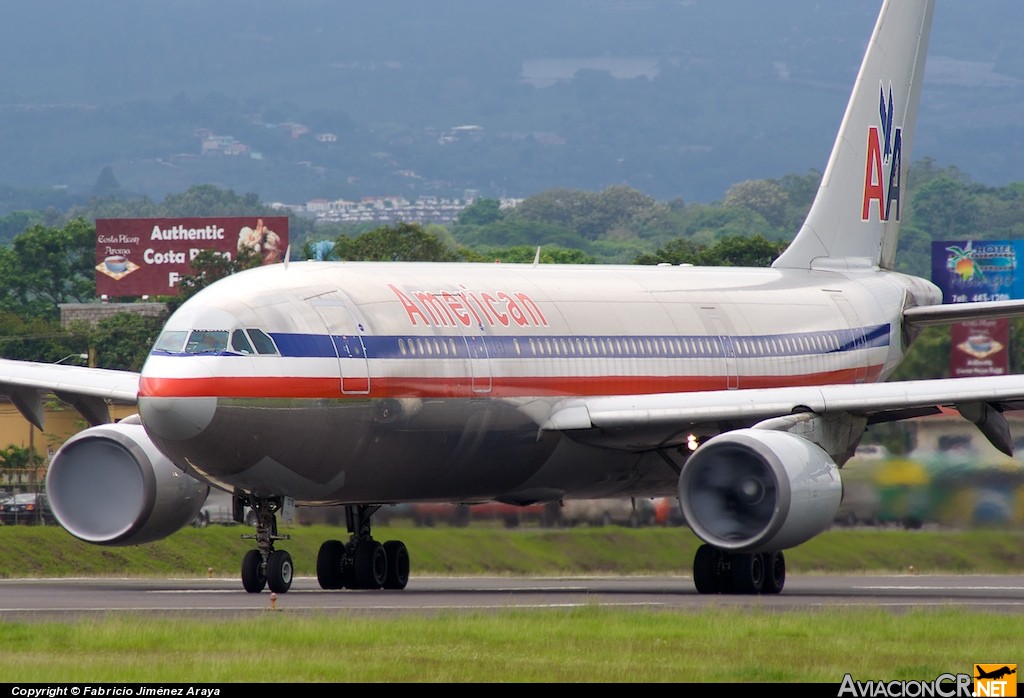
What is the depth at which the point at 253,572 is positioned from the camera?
26031 mm

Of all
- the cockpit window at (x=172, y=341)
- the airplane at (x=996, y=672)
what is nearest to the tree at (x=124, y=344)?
the cockpit window at (x=172, y=341)

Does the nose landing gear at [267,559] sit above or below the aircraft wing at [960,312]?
below

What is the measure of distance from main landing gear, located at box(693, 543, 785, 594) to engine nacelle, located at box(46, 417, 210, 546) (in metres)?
7.27

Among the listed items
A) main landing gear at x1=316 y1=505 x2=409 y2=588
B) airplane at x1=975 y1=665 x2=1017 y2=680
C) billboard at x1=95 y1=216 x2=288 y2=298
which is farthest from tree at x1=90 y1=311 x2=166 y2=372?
airplane at x1=975 y1=665 x2=1017 y2=680

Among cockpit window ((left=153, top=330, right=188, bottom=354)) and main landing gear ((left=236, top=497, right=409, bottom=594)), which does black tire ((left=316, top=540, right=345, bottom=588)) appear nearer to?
main landing gear ((left=236, top=497, right=409, bottom=594))

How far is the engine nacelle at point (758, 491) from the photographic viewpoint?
82.7 feet

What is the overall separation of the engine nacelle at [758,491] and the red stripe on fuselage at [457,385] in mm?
3137

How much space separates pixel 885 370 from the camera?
3600 cm

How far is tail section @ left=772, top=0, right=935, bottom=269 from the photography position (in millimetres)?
37281

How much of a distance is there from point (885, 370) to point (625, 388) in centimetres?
775

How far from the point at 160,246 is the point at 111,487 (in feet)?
286

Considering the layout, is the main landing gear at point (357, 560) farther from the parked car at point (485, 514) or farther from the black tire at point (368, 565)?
the parked car at point (485, 514)

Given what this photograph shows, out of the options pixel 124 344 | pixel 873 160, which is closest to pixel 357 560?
pixel 873 160

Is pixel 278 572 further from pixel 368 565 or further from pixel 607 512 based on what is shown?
pixel 607 512
